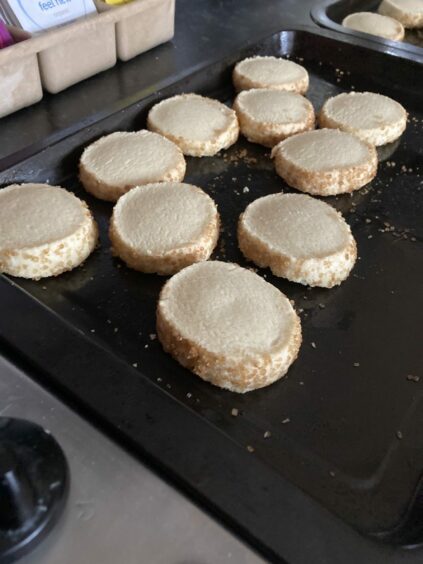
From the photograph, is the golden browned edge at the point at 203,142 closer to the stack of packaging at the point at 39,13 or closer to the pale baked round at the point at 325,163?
the pale baked round at the point at 325,163

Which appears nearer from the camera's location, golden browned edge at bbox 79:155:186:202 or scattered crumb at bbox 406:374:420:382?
scattered crumb at bbox 406:374:420:382

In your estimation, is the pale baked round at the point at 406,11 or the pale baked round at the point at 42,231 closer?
the pale baked round at the point at 42,231

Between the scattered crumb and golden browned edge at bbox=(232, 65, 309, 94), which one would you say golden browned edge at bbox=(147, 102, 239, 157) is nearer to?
golden browned edge at bbox=(232, 65, 309, 94)

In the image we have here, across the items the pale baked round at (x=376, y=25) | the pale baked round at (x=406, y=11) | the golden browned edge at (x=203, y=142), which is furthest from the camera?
the pale baked round at (x=406, y=11)

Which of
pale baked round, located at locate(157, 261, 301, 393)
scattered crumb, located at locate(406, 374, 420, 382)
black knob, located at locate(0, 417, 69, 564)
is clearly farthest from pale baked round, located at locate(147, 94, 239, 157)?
black knob, located at locate(0, 417, 69, 564)

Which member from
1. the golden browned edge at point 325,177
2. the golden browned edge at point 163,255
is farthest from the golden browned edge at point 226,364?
the golden browned edge at point 325,177

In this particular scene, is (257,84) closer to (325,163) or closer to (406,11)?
(325,163)

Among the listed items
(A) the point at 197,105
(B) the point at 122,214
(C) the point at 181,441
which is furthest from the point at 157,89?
(C) the point at 181,441
